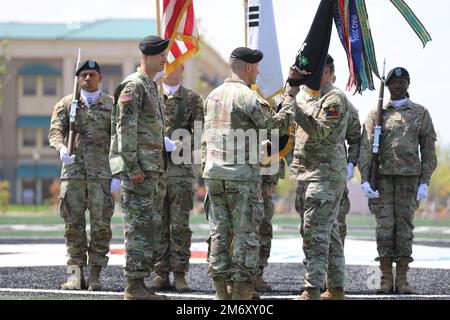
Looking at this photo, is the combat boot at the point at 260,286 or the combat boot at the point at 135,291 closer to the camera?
the combat boot at the point at 135,291

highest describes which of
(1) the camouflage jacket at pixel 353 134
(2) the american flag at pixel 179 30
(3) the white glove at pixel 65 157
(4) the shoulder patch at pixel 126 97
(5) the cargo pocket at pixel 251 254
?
(2) the american flag at pixel 179 30

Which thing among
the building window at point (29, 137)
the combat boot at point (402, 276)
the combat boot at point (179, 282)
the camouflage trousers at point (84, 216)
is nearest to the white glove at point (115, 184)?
the camouflage trousers at point (84, 216)

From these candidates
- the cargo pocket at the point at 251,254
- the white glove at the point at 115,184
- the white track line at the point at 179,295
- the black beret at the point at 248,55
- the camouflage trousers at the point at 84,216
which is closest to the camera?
the cargo pocket at the point at 251,254

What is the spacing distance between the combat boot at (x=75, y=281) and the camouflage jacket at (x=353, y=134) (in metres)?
3.41

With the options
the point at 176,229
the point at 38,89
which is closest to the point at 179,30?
the point at 176,229

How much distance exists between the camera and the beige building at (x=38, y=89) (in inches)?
3100

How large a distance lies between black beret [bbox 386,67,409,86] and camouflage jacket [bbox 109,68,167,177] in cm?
325

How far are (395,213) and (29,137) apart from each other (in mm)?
70831

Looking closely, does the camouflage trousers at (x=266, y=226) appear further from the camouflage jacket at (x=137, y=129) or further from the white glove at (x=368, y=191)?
the camouflage jacket at (x=137, y=129)

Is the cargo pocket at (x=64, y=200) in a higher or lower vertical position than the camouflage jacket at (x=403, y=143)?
lower

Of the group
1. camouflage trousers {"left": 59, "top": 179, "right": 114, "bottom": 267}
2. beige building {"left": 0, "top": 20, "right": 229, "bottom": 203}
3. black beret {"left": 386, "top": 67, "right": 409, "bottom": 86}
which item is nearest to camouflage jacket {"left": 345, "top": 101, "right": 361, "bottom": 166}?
black beret {"left": 386, "top": 67, "right": 409, "bottom": 86}

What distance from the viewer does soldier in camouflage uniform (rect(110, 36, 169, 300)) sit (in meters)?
9.13

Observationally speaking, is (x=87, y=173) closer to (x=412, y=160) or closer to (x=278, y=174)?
(x=278, y=174)
